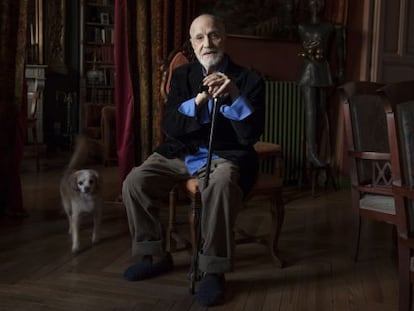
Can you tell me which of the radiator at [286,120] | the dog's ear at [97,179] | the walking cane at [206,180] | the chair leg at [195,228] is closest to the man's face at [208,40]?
the walking cane at [206,180]

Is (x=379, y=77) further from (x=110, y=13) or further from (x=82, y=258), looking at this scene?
(x=110, y=13)

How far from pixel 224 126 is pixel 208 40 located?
0.36 metres

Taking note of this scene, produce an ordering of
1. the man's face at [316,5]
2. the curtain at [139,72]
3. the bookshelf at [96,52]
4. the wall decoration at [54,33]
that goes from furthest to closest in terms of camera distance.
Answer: the bookshelf at [96,52] < the wall decoration at [54,33] < the man's face at [316,5] < the curtain at [139,72]

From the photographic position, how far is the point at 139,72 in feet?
11.9

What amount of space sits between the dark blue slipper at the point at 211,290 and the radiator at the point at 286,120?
2490mm

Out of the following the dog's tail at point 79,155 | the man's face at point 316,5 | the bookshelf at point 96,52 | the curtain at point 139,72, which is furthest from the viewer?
the bookshelf at point 96,52

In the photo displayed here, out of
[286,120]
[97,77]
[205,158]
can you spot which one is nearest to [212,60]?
[205,158]

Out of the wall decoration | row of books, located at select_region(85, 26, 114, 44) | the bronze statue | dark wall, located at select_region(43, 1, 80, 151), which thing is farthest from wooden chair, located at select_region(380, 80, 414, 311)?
row of books, located at select_region(85, 26, 114, 44)

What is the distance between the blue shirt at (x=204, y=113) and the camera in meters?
2.08

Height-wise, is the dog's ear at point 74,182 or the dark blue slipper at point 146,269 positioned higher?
the dog's ear at point 74,182

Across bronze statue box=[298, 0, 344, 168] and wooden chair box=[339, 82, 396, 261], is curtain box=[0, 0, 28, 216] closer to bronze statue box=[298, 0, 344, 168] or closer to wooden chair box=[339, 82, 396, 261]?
wooden chair box=[339, 82, 396, 261]

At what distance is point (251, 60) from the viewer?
457 cm

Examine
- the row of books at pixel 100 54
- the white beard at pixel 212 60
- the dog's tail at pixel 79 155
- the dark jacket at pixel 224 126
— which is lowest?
the dog's tail at pixel 79 155

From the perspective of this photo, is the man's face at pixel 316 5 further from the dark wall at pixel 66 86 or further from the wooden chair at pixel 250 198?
the dark wall at pixel 66 86
